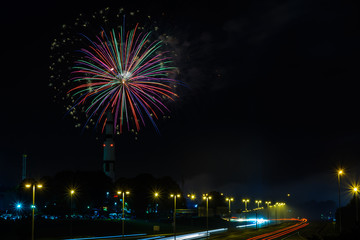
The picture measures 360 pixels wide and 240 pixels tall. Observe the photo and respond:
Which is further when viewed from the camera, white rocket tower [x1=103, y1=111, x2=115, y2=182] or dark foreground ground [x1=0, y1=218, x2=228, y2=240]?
white rocket tower [x1=103, y1=111, x2=115, y2=182]

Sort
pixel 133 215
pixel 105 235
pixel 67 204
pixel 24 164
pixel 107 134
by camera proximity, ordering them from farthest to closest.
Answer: pixel 24 164, pixel 107 134, pixel 133 215, pixel 67 204, pixel 105 235

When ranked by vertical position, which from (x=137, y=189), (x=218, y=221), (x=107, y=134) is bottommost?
(x=218, y=221)

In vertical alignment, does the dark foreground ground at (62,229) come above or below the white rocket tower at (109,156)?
below

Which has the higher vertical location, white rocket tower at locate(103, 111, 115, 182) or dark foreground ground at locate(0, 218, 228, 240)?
white rocket tower at locate(103, 111, 115, 182)

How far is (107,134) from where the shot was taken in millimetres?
165625

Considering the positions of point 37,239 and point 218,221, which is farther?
point 218,221

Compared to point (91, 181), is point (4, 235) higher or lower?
lower

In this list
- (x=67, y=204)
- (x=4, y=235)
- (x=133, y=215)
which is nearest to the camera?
(x=4, y=235)

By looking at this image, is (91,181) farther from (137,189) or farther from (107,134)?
(107,134)

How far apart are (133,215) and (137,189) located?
27.1 feet

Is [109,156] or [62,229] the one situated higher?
[109,156]

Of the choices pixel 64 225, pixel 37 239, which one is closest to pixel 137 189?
pixel 64 225

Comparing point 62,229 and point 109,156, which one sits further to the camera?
point 109,156

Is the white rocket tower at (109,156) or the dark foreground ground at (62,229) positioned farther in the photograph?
the white rocket tower at (109,156)
